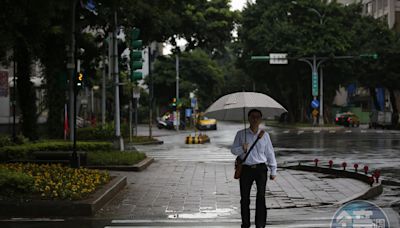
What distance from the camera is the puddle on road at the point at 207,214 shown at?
381 inches

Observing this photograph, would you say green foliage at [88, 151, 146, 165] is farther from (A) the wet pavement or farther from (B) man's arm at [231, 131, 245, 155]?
(B) man's arm at [231, 131, 245, 155]

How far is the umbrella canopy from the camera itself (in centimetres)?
873

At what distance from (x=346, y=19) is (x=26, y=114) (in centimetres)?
4381

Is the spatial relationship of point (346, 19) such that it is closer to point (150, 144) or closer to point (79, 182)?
point (150, 144)

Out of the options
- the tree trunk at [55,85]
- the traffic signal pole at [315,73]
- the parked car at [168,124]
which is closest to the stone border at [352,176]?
the tree trunk at [55,85]

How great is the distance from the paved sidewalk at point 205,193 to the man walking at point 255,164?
1612 millimetres

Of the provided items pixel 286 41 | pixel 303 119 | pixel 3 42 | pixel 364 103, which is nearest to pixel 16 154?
pixel 3 42

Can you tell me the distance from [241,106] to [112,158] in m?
9.42

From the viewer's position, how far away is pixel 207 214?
9938 millimetres

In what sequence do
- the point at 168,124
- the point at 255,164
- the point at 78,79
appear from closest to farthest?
the point at 255,164, the point at 78,79, the point at 168,124

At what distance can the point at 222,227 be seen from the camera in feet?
28.9

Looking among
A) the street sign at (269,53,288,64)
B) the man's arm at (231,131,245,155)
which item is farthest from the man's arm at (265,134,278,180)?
the street sign at (269,53,288,64)

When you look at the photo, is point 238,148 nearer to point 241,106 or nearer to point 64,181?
point 241,106

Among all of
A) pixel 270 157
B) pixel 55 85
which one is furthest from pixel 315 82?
pixel 270 157
